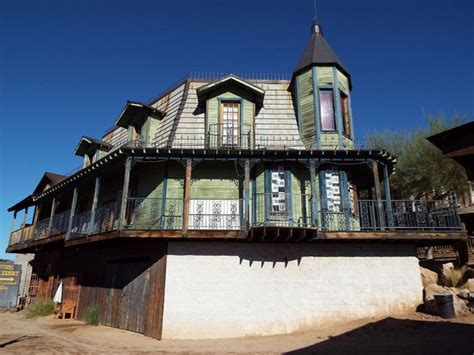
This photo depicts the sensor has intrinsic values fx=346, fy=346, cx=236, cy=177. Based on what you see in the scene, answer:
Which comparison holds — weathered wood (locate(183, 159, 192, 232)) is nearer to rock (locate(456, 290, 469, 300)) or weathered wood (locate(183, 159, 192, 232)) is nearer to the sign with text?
rock (locate(456, 290, 469, 300))

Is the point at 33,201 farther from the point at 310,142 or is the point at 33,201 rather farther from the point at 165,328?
the point at 310,142

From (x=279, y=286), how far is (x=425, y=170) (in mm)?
16666

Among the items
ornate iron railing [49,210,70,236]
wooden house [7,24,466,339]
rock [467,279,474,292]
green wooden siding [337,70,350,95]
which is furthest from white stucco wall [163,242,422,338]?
ornate iron railing [49,210,70,236]

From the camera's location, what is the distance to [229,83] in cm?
1587

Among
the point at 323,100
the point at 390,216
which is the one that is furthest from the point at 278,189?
the point at 323,100

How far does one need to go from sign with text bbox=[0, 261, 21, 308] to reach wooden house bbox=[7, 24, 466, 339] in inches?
350

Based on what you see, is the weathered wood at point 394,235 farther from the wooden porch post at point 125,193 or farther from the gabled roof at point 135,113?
the gabled roof at point 135,113

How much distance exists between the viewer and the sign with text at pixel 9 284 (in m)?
23.5

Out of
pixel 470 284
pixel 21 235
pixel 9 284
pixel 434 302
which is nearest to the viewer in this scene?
pixel 434 302

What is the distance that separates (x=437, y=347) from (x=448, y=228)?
206 inches

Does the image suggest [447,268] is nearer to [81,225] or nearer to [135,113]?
[135,113]

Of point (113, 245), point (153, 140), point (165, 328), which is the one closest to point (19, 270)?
Result: point (113, 245)

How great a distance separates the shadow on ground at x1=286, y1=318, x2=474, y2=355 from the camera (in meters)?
8.77

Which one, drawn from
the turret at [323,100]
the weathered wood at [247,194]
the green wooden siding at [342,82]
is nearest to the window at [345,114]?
the turret at [323,100]
